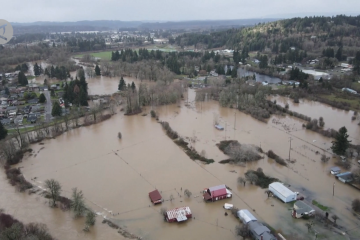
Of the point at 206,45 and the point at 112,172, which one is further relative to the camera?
the point at 206,45

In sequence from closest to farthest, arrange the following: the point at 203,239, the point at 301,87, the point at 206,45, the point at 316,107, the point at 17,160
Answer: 1. the point at 203,239
2. the point at 17,160
3. the point at 316,107
4. the point at 301,87
5. the point at 206,45

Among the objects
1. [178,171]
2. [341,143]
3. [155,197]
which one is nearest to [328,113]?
[341,143]

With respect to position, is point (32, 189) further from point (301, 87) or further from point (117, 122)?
point (301, 87)

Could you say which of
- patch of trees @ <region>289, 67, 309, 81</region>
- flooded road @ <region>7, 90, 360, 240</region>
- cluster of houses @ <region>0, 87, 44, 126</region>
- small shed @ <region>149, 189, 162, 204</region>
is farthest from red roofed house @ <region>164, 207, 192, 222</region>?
patch of trees @ <region>289, 67, 309, 81</region>

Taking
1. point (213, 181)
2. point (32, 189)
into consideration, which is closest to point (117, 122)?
point (32, 189)

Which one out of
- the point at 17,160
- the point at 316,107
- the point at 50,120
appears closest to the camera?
the point at 17,160

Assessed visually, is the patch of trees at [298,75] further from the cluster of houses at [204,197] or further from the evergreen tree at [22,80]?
the evergreen tree at [22,80]

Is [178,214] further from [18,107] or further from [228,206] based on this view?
[18,107]
